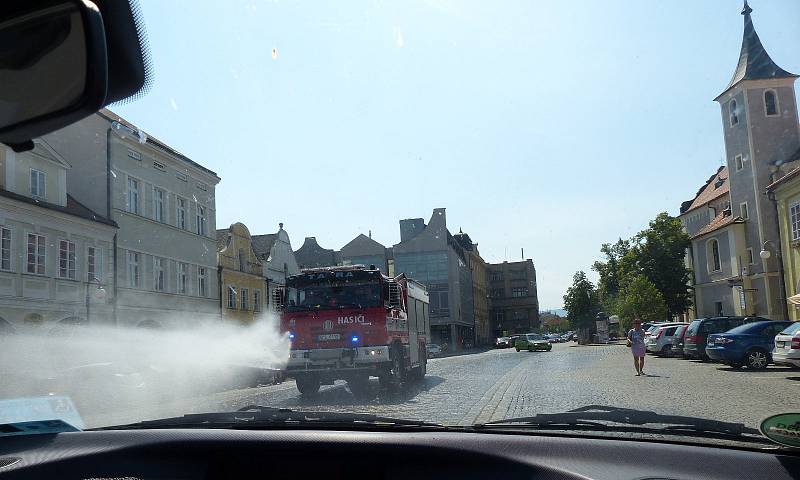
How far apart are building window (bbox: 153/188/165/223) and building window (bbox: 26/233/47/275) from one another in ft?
19.8

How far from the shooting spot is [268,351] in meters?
18.8

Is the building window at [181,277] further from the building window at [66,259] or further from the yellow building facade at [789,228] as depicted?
the yellow building facade at [789,228]

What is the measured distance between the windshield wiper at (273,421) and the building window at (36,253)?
73.1 ft

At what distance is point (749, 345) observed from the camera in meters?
18.2

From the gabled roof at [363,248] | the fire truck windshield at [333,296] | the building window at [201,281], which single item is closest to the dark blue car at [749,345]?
the fire truck windshield at [333,296]

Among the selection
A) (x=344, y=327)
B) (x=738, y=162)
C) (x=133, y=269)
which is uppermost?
(x=738, y=162)

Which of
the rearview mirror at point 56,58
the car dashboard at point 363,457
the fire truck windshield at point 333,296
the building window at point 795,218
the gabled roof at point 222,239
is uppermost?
the gabled roof at point 222,239

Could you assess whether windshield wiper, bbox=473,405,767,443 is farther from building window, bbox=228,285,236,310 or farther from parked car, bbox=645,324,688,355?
building window, bbox=228,285,236,310

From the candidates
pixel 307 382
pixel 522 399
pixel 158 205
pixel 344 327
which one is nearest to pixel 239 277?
pixel 158 205

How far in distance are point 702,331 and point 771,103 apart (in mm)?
8337

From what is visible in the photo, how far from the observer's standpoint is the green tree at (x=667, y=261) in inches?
2376

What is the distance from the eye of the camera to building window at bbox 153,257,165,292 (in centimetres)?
3009

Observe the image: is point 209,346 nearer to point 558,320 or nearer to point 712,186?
point 712,186

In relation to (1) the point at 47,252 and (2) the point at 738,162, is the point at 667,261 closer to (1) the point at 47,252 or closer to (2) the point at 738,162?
(2) the point at 738,162
